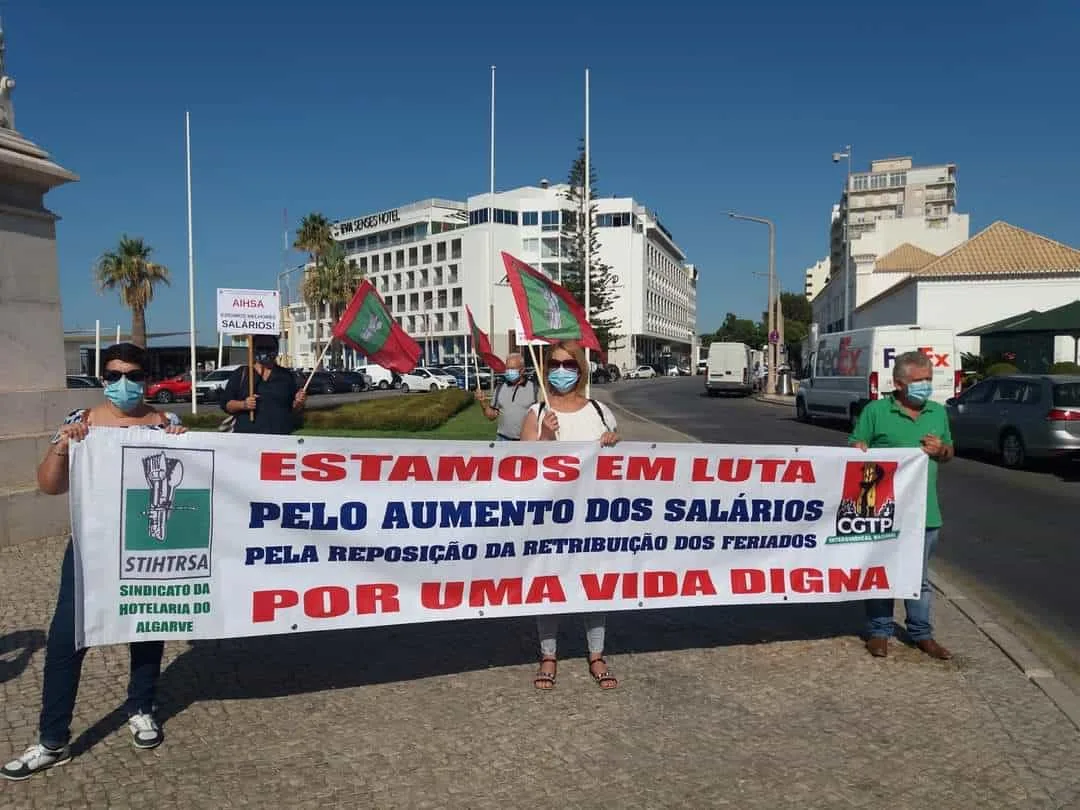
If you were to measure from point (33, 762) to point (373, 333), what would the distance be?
4.85m

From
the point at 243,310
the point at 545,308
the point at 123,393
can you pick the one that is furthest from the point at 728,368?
the point at 123,393

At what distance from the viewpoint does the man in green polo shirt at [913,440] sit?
5188 millimetres

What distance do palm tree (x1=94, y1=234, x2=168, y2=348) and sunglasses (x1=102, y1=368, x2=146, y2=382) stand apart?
166 feet

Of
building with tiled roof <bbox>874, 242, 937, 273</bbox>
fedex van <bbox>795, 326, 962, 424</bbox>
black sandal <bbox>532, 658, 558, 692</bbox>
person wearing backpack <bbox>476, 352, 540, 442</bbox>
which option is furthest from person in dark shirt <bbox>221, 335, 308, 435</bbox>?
building with tiled roof <bbox>874, 242, 937, 273</bbox>

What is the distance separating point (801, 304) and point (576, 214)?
81.9 m

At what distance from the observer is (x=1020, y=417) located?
1424 cm

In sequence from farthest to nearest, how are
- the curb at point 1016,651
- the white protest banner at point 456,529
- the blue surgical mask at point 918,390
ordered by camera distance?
the blue surgical mask at point 918,390 → the curb at point 1016,651 → the white protest banner at point 456,529

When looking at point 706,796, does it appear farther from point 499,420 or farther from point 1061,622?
point 499,420

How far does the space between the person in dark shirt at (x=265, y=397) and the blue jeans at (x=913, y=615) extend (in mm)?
4879

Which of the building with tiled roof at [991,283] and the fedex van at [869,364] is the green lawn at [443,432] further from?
the building with tiled roof at [991,283]

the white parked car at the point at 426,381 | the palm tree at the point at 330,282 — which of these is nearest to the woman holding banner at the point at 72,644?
the white parked car at the point at 426,381

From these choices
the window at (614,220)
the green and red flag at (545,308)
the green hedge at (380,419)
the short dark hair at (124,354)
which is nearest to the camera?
the short dark hair at (124,354)

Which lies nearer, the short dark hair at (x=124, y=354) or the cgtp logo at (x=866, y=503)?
the short dark hair at (x=124, y=354)

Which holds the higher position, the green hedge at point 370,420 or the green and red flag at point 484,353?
the green and red flag at point 484,353
